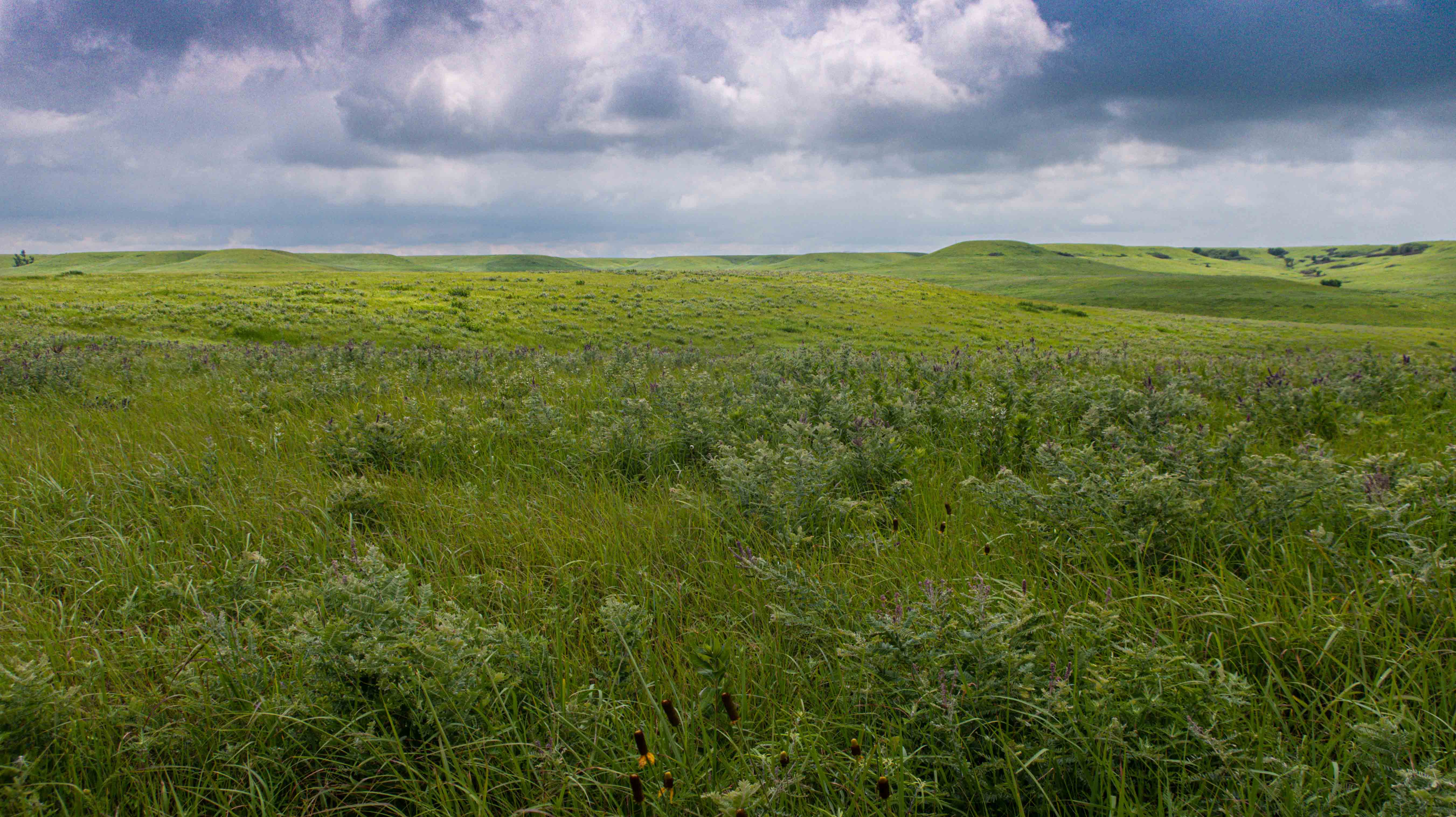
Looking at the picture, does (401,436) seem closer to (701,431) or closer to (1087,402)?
(701,431)

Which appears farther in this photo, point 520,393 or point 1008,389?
point 520,393

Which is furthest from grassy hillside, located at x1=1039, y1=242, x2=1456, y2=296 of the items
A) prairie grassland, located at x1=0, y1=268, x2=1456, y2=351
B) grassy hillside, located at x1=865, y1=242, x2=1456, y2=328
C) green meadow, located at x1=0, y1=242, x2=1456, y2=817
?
green meadow, located at x1=0, y1=242, x2=1456, y2=817

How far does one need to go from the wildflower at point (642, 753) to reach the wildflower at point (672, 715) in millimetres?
113

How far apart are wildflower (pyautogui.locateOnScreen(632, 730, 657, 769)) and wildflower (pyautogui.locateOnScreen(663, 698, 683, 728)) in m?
0.11

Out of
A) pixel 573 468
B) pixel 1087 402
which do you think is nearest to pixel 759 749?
pixel 573 468

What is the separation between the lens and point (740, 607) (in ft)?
10.2

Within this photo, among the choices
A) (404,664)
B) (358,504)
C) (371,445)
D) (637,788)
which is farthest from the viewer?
(371,445)

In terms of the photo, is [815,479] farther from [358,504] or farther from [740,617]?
[358,504]

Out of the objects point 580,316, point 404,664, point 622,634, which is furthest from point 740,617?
point 580,316

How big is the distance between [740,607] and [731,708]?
105cm

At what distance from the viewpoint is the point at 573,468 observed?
538cm

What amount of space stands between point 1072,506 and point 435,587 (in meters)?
3.32

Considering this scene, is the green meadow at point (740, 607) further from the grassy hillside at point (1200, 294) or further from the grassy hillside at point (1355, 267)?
the grassy hillside at point (1355, 267)

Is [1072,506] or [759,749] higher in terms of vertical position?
[1072,506]
